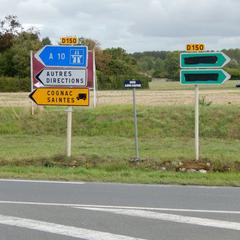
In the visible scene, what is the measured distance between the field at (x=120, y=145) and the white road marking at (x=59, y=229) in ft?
15.1

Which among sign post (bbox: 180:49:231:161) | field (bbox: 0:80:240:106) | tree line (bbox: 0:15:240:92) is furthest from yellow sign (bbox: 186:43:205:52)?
tree line (bbox: 0:15:240:92)

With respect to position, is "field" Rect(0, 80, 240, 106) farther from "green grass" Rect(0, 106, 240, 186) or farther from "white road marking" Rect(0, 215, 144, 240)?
"white road marking" Rect(0, 215, 144, 240)

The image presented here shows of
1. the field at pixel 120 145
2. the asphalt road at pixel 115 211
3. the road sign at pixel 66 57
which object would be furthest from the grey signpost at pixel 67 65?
the asphalt road at pixel 115 211

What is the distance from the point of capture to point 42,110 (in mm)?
26078

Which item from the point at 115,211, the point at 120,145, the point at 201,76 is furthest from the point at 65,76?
the point at 115,211

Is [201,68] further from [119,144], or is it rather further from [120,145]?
[119,144]

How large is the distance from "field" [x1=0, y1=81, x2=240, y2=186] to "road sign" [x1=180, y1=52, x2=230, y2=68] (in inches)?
93.9

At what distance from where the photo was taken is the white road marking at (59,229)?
740 cm

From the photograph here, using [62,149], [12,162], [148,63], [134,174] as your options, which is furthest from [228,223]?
[148,63]

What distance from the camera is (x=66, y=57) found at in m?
15.7

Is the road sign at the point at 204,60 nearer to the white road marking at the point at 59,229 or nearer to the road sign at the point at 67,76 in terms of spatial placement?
the road sign at the point at 67,76

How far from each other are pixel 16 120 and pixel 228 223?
18.2 metres

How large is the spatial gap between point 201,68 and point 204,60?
8.5 inches

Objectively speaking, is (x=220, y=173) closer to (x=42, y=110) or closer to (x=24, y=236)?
(x=24, y=236)
